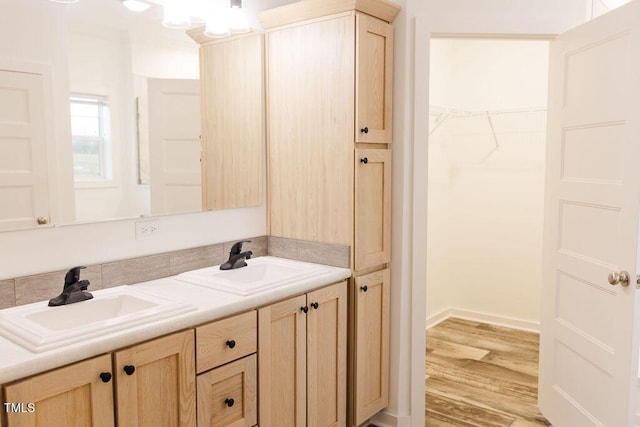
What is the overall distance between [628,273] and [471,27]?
1.29 metres

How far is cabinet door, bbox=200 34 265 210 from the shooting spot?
2.49 m

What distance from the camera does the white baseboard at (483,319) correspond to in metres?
4.26

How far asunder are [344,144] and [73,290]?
4.16ft

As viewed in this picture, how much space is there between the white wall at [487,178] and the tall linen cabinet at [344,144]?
1694 millimetres

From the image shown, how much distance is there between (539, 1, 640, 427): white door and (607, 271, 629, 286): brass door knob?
0.02 metres

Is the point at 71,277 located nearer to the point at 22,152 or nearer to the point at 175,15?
the point at 22,152

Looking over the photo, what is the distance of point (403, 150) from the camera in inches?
102

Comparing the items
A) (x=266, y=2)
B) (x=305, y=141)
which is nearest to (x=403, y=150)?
(x=305, y=141)

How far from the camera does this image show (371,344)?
8.52ft

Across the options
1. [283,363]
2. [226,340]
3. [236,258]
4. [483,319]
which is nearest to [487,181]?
[483,319]

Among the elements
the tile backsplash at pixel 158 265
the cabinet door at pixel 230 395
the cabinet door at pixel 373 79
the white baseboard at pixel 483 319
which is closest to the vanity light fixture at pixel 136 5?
the cabinet door at pixel 373 79

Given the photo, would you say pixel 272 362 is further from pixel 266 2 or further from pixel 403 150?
pixel 266 2

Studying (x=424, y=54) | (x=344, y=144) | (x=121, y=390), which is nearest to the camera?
(x=121, y=390)

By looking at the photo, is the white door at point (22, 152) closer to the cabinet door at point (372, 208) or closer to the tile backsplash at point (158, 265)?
the tile backsplash at point (158, 265)
